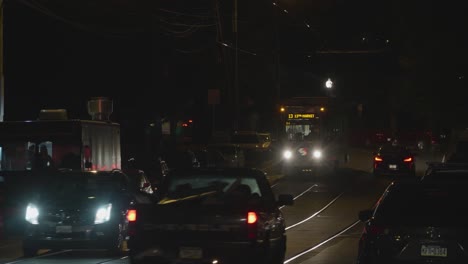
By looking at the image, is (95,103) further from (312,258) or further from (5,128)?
(312,258)

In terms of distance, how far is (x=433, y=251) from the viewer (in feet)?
31.6

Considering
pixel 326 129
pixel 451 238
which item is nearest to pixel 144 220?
pixel 451 238

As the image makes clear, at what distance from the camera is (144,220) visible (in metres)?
10.4

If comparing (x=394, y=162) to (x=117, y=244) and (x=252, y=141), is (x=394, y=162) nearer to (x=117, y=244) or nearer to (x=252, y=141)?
(x=252, y=141)

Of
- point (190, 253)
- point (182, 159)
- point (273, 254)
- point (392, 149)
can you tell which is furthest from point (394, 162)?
point (190, 253)

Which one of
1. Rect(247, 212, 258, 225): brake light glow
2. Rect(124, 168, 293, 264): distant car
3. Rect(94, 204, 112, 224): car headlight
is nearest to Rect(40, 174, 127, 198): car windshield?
Rect(94, 204, 112, 224): car headlight

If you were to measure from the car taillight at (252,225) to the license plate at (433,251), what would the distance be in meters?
2.04

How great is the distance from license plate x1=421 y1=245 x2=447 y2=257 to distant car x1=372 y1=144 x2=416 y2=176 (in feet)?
96.6

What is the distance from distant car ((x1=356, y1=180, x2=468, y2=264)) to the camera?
31.5ft

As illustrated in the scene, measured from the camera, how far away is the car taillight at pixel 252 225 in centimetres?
1028

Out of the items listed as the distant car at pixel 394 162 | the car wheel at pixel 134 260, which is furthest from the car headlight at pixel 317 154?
the car wheel at pixel 134 260

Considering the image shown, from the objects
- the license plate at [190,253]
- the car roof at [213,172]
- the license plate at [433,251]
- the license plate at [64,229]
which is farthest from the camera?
the license plate at [64,229]

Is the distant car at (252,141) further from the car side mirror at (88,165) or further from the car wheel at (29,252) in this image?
the car wheel at (29,252)

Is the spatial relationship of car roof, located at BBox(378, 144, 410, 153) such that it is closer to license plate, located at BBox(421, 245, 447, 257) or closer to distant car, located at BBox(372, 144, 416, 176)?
distant car, located at BBox(372, 144, 416, 176)
